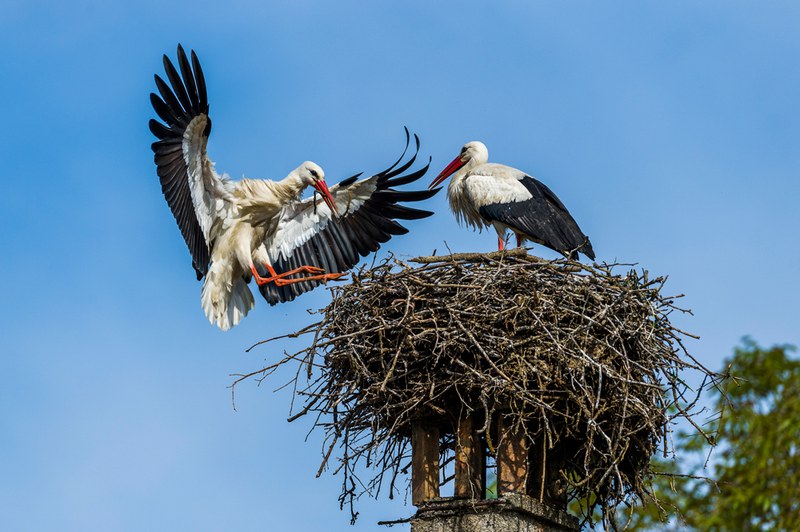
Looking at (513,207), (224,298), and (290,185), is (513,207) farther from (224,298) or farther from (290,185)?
(224,298)

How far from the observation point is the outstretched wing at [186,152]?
9242 mm

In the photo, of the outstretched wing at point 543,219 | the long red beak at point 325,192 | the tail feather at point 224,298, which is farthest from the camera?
the long red beak at point 325,192

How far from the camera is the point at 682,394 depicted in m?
6.96

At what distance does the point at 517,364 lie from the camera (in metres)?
6.75

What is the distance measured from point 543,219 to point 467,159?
1407mm

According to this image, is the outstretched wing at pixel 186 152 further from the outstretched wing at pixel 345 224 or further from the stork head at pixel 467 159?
the stork head at pixel 467 159

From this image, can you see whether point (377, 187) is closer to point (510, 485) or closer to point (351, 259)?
point (351, 259)

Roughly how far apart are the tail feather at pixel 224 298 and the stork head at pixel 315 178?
0.97 m

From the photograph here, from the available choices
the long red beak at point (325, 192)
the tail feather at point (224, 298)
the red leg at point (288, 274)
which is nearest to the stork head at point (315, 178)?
the long red beak at point (325, 192)

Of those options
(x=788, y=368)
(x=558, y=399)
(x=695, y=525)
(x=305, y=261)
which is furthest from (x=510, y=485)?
(x=788, y=368)

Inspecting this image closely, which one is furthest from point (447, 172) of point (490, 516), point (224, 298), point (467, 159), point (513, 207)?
point (490, 516)

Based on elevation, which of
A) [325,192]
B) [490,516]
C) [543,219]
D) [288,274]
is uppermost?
[325,192]

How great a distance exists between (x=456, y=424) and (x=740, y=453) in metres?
6.28

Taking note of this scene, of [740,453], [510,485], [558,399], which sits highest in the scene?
[740,453]
